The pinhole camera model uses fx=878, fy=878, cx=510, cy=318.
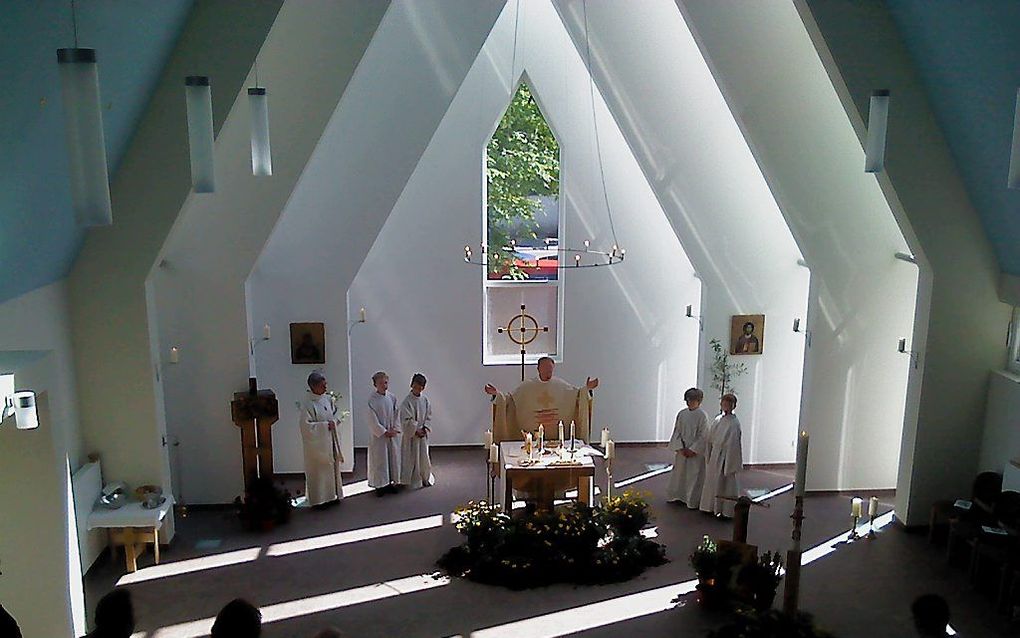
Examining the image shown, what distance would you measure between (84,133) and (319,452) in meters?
6.62

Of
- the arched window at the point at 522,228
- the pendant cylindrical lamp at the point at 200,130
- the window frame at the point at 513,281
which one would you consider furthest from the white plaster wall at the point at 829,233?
the pendant cylindrical lamp at the point at 200,130

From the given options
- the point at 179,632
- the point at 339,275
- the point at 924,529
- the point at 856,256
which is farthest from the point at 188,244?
the point at 924,529

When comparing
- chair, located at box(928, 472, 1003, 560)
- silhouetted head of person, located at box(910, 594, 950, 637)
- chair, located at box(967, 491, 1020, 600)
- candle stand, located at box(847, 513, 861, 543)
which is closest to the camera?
silhouetted head of person, located at box(910, 594, 950, 637)

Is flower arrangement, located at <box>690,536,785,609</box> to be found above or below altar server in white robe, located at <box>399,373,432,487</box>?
below

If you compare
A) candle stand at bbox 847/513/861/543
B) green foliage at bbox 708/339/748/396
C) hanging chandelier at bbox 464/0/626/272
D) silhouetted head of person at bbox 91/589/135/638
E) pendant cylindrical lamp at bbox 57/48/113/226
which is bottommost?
candle stand at bbox 847/513/861/543

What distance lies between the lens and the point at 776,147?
898cm

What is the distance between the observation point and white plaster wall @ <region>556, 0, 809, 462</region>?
955 centimetres

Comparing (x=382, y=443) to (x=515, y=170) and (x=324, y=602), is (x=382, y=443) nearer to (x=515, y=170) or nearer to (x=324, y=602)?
(x=324, y=602)

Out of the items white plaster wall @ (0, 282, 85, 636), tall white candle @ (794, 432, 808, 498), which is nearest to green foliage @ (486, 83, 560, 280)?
white plaster wall @ (0, 282, 85, 636)

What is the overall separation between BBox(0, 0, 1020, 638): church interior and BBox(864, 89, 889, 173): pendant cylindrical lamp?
0.04 metres

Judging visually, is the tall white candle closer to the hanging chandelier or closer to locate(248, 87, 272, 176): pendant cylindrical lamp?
locate(248, 87, 272, 176): pendant cylindrical lamp

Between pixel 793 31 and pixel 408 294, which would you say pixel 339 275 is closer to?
pixel 408 294

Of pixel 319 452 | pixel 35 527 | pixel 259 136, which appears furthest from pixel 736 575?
pixel 35 527

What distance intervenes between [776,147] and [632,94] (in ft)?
5.81
